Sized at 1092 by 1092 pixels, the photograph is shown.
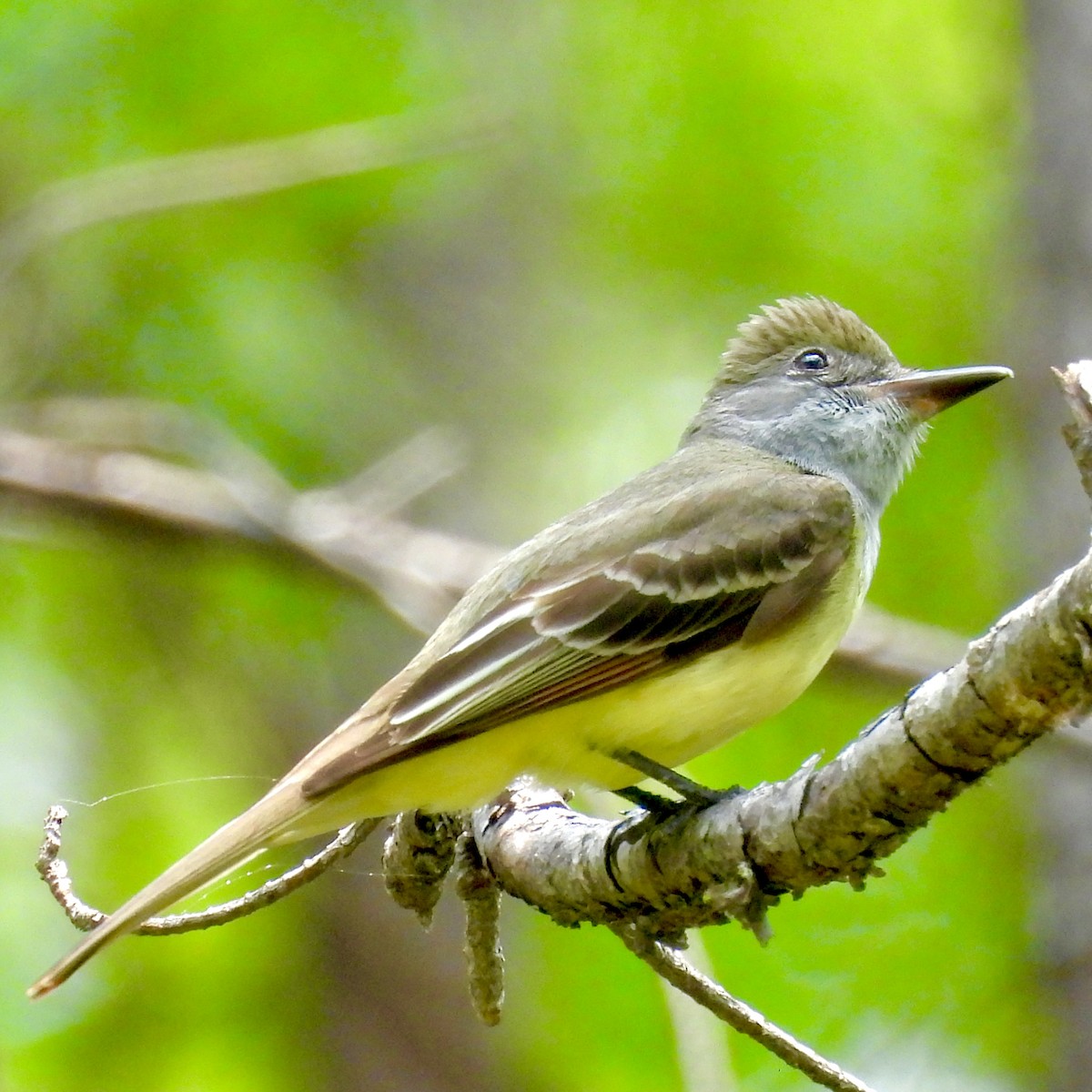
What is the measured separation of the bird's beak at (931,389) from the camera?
5086mm

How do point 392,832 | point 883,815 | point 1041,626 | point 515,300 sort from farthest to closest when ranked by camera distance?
point 515,300 < point 392,832 < point 883,815 < point 1041,626

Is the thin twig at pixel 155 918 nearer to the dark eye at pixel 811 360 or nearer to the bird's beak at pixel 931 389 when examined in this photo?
the bird's beak at pixel 931 389

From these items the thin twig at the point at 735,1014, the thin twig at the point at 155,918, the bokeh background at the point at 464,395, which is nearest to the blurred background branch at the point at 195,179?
the bokeh background at the point at 464,395

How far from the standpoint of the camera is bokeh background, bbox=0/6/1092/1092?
6.14m

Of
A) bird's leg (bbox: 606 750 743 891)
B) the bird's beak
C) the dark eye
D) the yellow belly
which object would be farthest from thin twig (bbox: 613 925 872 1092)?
the dark eye

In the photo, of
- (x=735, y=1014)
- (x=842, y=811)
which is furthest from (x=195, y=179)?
(x=842, y=811)

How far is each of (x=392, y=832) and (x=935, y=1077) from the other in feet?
7.56

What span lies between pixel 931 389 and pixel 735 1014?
2.49 metres

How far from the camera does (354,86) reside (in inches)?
293

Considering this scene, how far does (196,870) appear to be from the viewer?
3.67m

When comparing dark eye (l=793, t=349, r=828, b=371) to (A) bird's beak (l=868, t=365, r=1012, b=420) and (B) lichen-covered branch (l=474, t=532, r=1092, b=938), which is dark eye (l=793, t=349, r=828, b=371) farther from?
(B) lichen-covered branch (l=474, t=532, r=1092, b=938)

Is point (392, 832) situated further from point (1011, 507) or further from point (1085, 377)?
point (1011, 507)

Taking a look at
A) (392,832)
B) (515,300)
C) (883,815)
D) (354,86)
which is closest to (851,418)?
(392,832)

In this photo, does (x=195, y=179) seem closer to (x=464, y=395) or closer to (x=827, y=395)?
(x=464, y=395)
